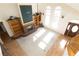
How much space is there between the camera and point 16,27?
3.56m

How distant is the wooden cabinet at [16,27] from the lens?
3386mm

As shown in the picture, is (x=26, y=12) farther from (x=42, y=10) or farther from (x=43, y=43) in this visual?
(x=43, y=43)

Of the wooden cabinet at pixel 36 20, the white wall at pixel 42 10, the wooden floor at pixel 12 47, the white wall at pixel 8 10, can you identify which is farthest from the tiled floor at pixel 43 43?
the white wall at pixel 8 10

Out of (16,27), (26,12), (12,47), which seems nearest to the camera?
(12,47)

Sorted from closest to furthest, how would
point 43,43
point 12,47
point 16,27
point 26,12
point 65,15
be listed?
point 12,47
point 43,43
point 16,27
point 26,12
point 65,15

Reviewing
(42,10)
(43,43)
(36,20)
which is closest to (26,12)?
(36,20)

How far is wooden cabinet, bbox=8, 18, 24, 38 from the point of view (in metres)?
3.39

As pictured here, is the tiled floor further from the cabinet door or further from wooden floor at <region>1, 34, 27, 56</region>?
the cabinet door

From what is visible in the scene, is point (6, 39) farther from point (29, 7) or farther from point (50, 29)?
point (50, 29)

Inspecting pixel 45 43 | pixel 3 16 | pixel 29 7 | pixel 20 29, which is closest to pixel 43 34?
pixel 45 43

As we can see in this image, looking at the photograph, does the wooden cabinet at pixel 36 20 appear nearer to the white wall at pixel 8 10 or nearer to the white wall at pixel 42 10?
the white wall at pixel 42 10

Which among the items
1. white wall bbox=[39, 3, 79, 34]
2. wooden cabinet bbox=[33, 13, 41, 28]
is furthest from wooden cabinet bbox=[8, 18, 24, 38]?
white wall bbox=[39, 3, 79, 34]

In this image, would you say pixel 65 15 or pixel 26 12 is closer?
pixel 26 12

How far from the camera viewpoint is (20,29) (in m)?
3.71
